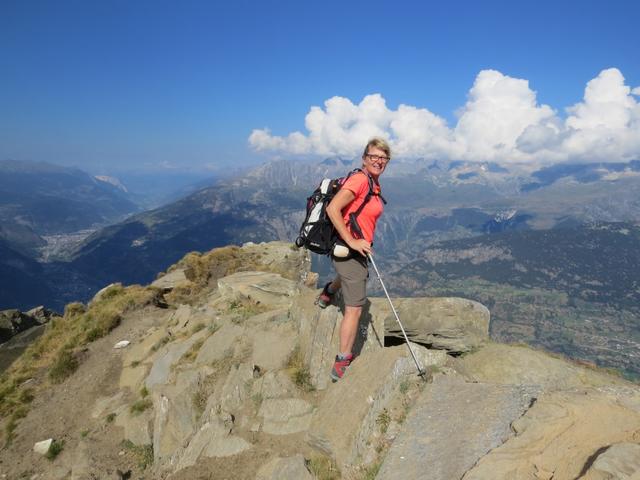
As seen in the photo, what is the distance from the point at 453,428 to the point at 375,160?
5.66m

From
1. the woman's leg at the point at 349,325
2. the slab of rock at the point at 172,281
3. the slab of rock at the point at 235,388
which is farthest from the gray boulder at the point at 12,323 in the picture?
the woman's leg at the point at 349,325

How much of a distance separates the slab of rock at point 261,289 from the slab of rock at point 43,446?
1008 cm

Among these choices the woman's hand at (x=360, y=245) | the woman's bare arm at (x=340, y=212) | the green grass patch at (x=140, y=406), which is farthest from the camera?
the green grass patch at (x=140, y=406)

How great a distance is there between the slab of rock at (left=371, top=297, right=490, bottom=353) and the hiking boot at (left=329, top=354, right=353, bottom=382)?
470 cm

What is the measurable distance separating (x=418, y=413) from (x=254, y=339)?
798 centimetres

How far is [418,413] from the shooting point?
291 inches

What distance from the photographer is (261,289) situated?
854 inches

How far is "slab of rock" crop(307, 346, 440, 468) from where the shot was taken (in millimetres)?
7832

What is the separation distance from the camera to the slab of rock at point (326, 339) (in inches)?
421

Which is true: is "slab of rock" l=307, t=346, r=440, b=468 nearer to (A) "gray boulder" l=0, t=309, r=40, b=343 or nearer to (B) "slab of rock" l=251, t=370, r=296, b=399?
(B) "slab of rock" l=251, t=370, r=296, b=399

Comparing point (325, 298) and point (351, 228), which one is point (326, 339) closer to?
point (325, 298)

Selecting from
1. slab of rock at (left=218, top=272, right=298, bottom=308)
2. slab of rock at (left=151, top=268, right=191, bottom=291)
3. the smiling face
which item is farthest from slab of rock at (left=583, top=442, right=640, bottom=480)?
Answer: slab of rock at (left=151, top=268, right=191, bottom=291)

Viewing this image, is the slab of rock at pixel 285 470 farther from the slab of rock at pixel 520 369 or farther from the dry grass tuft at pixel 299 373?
the slab of rock at pixel 520 369

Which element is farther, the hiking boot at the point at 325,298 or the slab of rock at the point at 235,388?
the hiking boot at the point at 325,298
